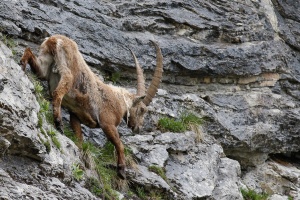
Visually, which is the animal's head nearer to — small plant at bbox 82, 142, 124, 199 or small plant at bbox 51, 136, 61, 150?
small plant at bbox 82, 142, 124, 199

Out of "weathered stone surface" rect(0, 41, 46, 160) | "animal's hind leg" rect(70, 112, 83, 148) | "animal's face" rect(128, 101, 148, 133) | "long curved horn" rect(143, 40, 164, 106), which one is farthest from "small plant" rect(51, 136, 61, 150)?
"long curved horn" rect(143, 40, 164, 106)

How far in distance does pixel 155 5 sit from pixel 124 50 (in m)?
1.93

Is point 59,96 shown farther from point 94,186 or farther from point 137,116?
point 137,116

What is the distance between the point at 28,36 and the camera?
1062cm

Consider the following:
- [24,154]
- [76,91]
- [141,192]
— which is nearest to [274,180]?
[141,192]

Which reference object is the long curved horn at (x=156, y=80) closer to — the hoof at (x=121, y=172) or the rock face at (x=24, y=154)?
the hoof at (x=121, y=172)

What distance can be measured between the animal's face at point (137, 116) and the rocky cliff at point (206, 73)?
281 millimetres

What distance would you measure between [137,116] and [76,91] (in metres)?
1.95

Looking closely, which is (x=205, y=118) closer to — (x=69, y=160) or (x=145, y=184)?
(x=145, y=184)

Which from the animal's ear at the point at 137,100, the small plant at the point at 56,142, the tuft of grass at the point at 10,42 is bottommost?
the animal's ear at the point at 137,100

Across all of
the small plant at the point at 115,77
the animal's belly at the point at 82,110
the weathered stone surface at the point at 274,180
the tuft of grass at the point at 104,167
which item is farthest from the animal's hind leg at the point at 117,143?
the weathered stone surface at the point at 274,180

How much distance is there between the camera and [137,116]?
10.6 metres

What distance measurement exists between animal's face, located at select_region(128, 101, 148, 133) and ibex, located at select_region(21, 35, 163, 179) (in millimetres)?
471

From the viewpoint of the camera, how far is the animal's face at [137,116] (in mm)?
10530
